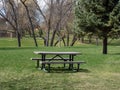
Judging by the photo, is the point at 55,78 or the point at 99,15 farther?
the point at 99,15

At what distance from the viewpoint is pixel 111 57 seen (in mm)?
19672

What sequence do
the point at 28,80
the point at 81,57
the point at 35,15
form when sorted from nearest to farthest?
the point at 28,80 < the point at 81,57 < the point at 35,15

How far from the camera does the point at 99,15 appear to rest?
880 inches

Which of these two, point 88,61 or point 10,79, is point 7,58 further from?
point 10,79

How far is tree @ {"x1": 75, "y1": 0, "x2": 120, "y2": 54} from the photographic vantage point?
22.0 meters

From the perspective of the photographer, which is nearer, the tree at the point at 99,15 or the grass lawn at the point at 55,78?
the grass lawn at the point at 55,78

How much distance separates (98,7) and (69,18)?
96.1 feet

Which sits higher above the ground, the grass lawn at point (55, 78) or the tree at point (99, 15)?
the tree at point (99, 15)

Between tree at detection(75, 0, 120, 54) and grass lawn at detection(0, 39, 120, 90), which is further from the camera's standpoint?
tree at detection(75, 0, 120, 54)

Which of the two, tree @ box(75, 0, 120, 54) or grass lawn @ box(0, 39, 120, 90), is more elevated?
tree @ box(75, 0, 120, 54)

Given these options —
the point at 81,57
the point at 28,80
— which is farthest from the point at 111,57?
the point at 28,80

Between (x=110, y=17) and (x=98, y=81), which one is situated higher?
(x=110, y=17)

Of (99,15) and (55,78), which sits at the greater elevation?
(99,15)

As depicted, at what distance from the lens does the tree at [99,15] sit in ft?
72.1
